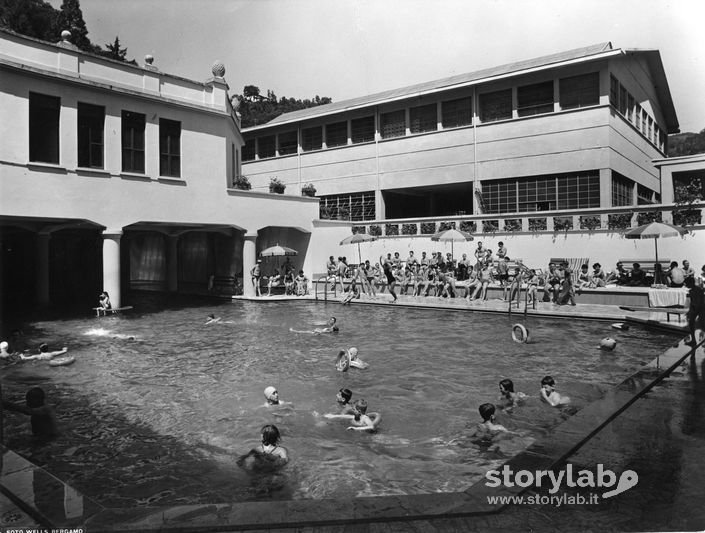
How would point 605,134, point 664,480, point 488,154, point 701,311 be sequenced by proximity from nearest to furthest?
point 664,480 < point 701,311 < point 605,134 < point 488,154

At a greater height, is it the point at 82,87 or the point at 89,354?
the point at 82,87

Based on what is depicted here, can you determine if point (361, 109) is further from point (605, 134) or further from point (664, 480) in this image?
point (664, 480)

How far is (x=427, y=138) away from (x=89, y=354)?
24562mm

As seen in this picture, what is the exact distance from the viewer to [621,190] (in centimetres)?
2952

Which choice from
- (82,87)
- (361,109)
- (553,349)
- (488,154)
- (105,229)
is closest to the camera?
(553,349)

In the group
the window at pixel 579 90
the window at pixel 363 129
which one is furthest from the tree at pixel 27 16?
the window at pixel 579 90

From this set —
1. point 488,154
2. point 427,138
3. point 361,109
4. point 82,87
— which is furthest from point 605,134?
point 82,87

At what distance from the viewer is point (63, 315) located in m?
21.0

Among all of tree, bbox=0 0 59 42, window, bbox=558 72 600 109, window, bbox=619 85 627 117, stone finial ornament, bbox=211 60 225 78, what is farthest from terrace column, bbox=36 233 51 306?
window, bbox=619 85 627 117

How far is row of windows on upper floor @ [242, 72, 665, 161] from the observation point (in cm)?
2777

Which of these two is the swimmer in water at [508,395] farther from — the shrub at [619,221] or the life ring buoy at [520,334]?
the shrub at [619,221]

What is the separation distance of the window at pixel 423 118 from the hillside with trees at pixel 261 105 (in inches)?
1015

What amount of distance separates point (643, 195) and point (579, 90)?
1127 centimetres

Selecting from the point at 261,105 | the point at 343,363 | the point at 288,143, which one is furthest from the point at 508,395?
the point at 261,105
